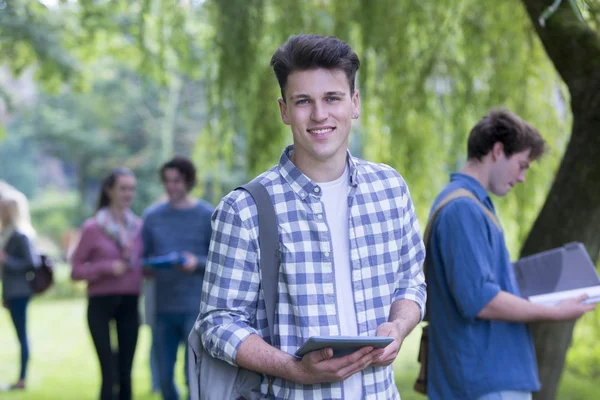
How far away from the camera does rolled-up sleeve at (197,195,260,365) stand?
2467mm

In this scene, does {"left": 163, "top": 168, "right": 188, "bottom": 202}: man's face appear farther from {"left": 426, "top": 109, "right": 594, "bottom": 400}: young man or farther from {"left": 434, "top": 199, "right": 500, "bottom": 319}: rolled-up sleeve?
{"left": 434, "top": 199, "right": 500, "bottom": 319}: rolled-up sleeve

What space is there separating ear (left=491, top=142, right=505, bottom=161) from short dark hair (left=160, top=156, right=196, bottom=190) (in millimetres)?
3377

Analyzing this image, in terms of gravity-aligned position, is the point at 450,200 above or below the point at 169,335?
above

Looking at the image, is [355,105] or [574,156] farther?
[574,156]

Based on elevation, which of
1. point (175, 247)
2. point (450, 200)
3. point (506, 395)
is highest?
point (450, 200)

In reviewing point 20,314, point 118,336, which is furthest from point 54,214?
point 118,336

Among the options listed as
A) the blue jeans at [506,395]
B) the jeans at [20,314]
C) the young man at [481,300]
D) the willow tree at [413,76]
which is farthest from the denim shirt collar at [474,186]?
the jeans at [20,314]

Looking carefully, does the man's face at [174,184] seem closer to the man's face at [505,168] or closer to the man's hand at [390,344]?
the man's face at [505,168]

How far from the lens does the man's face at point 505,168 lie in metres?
3.90

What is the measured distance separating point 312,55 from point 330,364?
79 cm

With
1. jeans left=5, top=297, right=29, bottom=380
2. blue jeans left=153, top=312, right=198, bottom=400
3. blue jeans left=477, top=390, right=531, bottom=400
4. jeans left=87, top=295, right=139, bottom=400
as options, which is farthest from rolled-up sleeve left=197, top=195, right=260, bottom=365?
jeans left=5, top=297, right=29, bottom=380

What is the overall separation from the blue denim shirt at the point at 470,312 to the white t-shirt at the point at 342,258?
3.63 ft

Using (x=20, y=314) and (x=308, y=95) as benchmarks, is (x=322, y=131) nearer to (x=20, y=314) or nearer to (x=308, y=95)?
(x=308, y=95)

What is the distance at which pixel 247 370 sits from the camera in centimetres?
250
